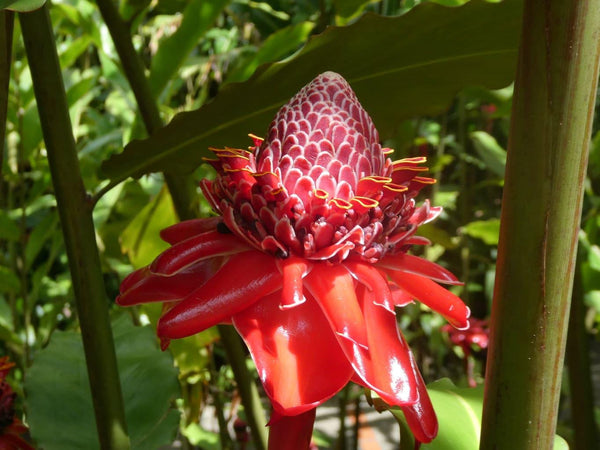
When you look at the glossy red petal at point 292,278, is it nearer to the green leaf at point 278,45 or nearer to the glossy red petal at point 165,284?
the glossy red petal at point 165,284

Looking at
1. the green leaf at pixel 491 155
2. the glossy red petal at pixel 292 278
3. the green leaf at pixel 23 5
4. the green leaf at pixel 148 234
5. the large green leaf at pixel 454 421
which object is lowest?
the green leaf at pixel 491 155

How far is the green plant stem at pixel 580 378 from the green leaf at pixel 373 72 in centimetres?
34

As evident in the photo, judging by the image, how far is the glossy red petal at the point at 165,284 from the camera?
1.18ft

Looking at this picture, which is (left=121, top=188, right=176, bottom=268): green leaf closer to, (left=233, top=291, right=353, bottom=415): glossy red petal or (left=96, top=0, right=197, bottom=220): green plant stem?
(left=96, top=0, right=197, bottom=220): green plant stem

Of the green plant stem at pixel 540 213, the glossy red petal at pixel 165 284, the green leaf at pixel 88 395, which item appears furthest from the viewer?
the green leaf at pixel 88 395

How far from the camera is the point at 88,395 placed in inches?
25.3

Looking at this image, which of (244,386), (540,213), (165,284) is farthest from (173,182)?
(540,213)

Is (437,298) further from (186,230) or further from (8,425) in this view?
(8,425)

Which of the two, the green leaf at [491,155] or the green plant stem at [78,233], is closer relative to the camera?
the green plant stem at [78,233]

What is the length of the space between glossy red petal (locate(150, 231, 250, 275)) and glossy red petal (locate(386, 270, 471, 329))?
9 cm

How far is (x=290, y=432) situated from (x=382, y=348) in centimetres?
6

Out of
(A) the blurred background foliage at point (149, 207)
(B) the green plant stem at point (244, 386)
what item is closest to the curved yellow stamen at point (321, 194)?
(A) the blurred background foliage at point (149, 207)

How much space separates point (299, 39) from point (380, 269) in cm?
64

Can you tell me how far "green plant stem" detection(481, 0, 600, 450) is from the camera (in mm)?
254
